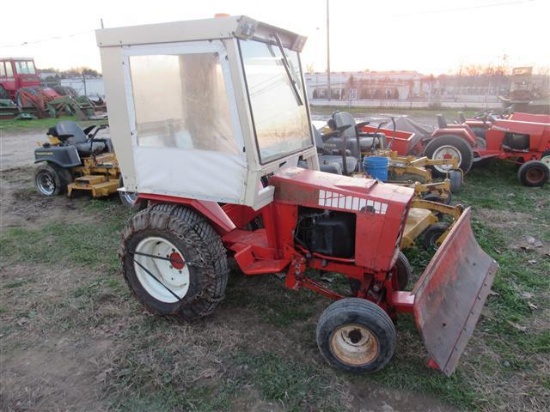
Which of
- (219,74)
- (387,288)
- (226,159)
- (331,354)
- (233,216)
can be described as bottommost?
(331,354)

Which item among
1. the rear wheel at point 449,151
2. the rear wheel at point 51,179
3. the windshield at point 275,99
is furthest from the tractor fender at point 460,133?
the rear wheel at point 51,179

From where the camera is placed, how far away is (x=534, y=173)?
7457 millimetres

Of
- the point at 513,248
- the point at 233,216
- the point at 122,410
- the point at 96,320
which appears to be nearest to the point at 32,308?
the point at 96,320

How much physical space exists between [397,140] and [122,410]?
23.8 feet

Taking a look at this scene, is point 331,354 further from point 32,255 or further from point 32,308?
point 32,255

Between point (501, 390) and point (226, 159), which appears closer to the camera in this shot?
point (501, 390)

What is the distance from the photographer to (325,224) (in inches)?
121

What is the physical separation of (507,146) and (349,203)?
20.9 ft

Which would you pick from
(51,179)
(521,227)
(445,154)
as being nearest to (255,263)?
(521,227)

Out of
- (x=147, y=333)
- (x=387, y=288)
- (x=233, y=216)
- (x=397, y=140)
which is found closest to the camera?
(x=387, y=288)

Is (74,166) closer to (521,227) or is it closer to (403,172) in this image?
(403,172)

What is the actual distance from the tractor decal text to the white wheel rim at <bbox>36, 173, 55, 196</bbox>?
236 inches

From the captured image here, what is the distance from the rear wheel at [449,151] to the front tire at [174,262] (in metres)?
5.73

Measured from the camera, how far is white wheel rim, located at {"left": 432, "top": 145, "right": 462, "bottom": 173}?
777 cm
